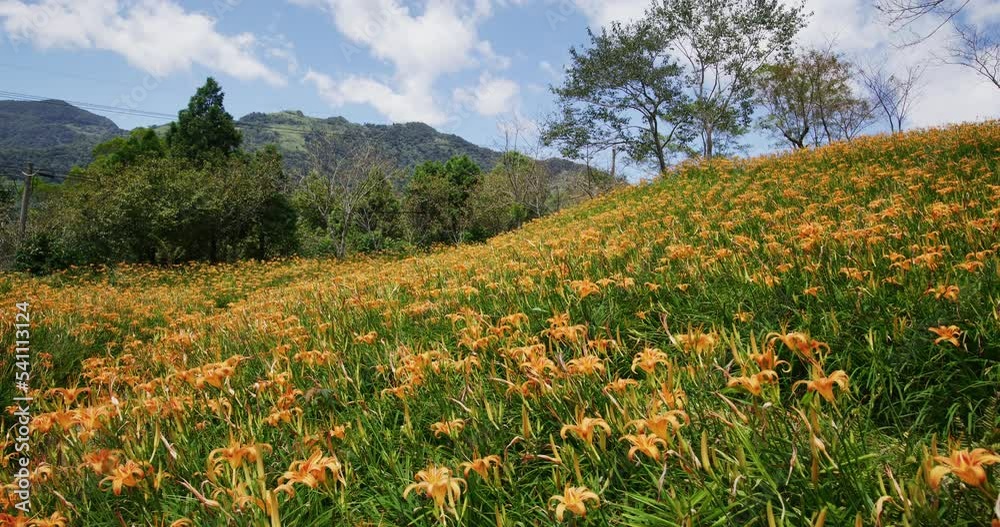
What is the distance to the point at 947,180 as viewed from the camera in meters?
4.98

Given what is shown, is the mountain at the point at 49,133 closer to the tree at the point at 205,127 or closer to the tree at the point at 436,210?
the tree at the point at 205,127

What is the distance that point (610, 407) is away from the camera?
5.23 ft

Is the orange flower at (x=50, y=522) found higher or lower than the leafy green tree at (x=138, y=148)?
lower

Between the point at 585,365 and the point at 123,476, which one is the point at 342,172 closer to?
the point at 123,476

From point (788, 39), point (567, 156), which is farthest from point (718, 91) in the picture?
point (567, 156)

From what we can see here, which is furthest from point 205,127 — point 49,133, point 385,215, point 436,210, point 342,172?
point 49,133

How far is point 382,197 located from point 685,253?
34.7m

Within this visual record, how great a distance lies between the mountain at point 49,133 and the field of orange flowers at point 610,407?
68278 mm

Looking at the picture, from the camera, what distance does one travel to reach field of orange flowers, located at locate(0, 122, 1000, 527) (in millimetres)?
1293

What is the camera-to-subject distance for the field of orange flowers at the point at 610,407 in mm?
1293

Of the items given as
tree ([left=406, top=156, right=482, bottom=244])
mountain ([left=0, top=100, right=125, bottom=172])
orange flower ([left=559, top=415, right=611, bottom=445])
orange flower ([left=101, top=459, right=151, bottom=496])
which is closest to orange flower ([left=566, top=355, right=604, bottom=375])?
orange flower ([left=559, top=415, right=611, bottom=445])

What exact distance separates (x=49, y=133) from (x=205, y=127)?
97.3 metres

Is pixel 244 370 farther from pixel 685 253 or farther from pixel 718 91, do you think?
pixel 718 91

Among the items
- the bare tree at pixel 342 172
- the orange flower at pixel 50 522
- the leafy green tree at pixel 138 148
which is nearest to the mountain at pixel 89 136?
the leafy green tree at pixel 138 148
